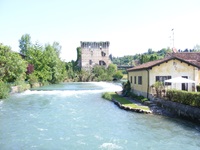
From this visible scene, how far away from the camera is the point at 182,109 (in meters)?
17.4

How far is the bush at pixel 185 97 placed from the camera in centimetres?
1585

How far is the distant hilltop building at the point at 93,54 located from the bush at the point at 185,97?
7669 centimetres

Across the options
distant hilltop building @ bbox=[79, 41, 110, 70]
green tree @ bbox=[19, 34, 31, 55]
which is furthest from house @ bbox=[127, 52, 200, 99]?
green tree @ bbox=[19, 34, 31, 55]

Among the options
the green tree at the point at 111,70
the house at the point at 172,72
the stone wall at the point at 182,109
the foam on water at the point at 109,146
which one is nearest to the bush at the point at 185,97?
the stone wall at the point at 182,109

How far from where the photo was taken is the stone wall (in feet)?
52.1

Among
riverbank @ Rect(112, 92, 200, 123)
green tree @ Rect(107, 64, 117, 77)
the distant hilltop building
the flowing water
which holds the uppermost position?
the distant hilltop building

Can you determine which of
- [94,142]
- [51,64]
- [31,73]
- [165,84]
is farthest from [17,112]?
[51,64]

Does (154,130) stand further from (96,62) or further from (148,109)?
(96,62)

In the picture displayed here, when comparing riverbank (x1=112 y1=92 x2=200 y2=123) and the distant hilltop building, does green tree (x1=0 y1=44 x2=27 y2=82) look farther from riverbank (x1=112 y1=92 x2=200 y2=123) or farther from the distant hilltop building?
the distant hilltop building

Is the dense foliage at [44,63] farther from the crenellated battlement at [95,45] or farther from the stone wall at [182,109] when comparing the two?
the stone wall at [182,109]

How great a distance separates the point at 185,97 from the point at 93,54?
8109 cm

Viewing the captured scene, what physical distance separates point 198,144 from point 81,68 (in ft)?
279

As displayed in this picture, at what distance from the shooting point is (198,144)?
12.0m

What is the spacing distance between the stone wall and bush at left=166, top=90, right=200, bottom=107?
0.89ft
